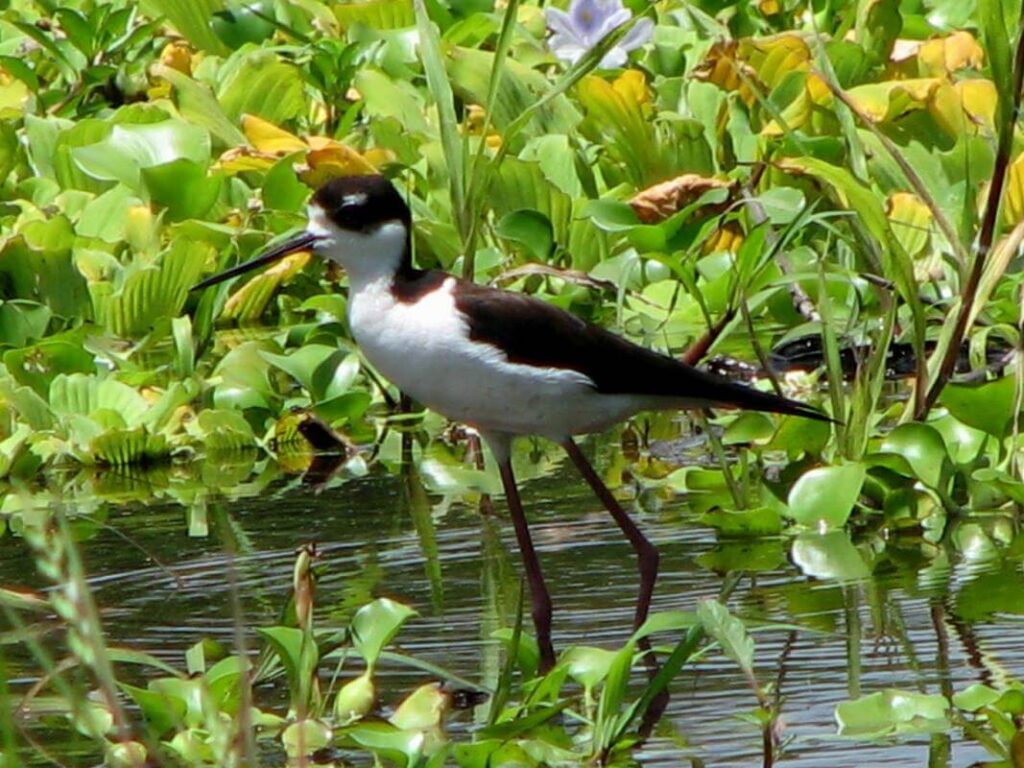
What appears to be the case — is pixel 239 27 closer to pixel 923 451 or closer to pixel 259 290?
pixel 259 290

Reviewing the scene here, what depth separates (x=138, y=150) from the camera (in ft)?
22.7

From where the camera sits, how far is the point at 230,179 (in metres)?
7.13

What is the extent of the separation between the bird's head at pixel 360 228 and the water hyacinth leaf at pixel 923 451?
103cm

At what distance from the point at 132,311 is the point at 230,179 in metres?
0.78

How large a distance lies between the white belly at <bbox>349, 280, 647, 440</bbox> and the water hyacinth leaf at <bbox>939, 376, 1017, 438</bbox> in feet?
2.03

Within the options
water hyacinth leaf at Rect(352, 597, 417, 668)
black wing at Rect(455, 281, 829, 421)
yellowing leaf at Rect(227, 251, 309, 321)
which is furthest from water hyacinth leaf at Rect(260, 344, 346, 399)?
water hyacinth leaf at Rect(352, 597, 417, 668)

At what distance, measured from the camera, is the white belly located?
4520 millimetres

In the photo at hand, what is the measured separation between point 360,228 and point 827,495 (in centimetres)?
104

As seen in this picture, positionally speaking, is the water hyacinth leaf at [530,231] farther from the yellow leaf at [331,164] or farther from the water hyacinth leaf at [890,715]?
the water hyacinth leaf at [890,715]

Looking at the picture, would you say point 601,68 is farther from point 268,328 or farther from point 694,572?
point 694,572

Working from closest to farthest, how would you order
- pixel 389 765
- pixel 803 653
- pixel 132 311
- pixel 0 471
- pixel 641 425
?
1. pixel 389 765
2. pixel 803 653
3. pixel 0 471
4. pixel 641 425
5. pixel 132 311

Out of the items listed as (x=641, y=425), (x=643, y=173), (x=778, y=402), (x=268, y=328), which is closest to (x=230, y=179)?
(x=268, y=328)

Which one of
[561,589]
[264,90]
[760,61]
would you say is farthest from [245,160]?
[561,589]

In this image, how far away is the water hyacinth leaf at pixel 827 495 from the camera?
459cm
